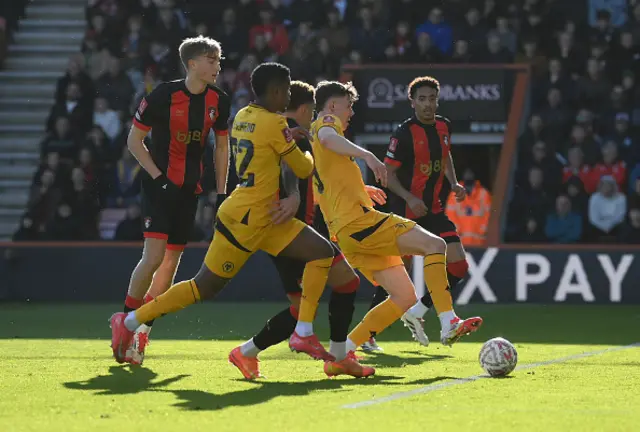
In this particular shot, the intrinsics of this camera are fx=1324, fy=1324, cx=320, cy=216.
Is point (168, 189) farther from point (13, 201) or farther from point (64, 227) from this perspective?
point (13, 201)

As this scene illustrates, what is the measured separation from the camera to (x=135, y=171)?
18672 millimetres

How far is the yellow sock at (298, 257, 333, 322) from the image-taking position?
7.73m

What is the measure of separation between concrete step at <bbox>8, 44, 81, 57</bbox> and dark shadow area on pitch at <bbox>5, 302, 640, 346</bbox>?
7722 millimetres

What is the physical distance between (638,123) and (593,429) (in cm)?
1309

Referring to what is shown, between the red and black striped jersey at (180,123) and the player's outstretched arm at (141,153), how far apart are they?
6cm

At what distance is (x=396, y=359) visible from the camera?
937 centimetres

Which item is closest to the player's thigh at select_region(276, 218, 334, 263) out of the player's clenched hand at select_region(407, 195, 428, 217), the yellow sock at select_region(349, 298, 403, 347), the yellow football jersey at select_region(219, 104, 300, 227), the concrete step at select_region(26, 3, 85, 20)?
the yellow football jersey at select_region(219, 104, 300, 227)

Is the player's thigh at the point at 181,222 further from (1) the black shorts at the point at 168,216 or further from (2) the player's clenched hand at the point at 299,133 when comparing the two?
(2) the player's clenched hand at the point at 299,133

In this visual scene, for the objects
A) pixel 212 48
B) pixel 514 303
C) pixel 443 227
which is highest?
pixel 212 48

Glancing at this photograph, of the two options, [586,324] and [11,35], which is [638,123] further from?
[11,35]

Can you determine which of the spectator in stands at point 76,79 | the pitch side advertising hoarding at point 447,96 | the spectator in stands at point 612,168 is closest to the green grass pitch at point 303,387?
the spectator in stands at point 612,168

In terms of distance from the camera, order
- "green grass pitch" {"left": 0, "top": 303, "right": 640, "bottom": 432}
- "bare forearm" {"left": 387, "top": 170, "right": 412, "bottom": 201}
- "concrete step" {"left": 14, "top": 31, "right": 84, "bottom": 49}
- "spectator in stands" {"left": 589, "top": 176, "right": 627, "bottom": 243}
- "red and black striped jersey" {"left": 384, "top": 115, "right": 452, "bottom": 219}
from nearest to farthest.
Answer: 1. "green grass pitch" {"left": 0, "top": 303, "right": 640, "bottom": 432}
2. "bare forearm" {"left": 387, "top": 170, "right": 412, "bottom": 201}
3. "red and black striped jersey" {"left": 384, "top": 115, "right": 452, "bottom": 219}
4. "spectator in stands" {"left": 589, "top": 176, "right": 627, "bottom": 243}
5. "concrete step" {"left": 14, "top": 31, "right": 84, "bottom": 49}

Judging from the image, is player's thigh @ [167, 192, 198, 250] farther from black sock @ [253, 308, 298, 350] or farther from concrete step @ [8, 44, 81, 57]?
concrete step @ [8, 44, 81, 57]

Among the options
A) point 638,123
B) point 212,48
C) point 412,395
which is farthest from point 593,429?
point 638,123
